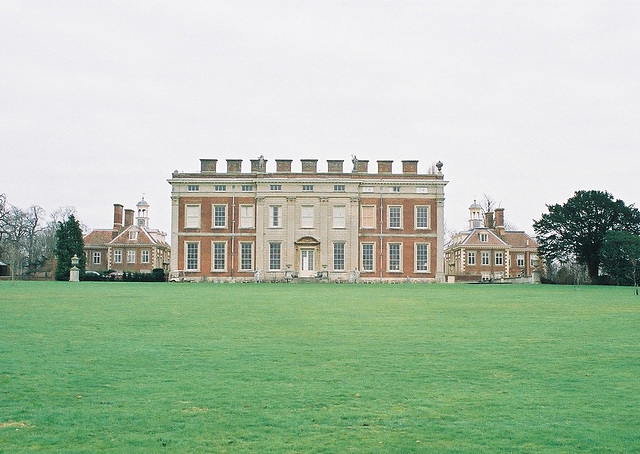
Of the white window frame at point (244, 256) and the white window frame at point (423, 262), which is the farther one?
the white window frame at point (244, 256)

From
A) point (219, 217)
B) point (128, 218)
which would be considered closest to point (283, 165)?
point (219, 217)

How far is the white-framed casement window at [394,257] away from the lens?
178 ft

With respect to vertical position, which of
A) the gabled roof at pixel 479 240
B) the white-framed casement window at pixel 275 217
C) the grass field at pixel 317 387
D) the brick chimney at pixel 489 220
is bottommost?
the grass field at pixel 317 387

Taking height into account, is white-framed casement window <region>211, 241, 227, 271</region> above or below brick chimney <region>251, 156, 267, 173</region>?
below

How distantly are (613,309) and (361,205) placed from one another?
114ft

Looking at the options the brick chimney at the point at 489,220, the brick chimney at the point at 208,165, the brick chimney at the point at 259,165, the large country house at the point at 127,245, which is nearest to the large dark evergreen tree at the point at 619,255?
the brick chimney at the point at 259,165

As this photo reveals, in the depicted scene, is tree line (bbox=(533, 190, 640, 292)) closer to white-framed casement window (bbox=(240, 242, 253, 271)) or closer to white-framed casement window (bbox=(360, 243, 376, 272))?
white-framed casement window (bbox=(360, 243, 376, 272))

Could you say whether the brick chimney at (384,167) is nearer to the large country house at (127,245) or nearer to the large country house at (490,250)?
the large country house at (490,250)

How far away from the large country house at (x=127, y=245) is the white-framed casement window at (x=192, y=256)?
17.2m

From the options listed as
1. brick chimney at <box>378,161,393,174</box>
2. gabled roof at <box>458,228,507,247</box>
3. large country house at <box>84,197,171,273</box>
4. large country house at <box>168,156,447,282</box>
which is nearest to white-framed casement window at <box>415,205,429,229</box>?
large country house at <box>168,156,447,282</box>

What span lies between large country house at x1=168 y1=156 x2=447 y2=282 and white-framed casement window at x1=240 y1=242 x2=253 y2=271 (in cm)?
8

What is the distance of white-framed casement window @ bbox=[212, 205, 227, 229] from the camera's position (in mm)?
54469

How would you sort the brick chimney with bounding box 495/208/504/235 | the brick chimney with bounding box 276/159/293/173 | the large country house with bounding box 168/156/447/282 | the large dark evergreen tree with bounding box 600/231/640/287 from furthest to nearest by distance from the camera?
the brick chimney with bounding box 495/208/504/235 → the brick chimney with bounding box 276/159/293/173 → the large country house with bounding box 168/156/447/282 → the large dark evergreen tree with bounding box 600/231/640/287

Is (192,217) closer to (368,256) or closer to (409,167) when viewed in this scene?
(368,256)
